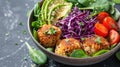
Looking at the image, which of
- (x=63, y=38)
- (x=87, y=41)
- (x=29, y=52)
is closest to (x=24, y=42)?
(x=29, y=52)

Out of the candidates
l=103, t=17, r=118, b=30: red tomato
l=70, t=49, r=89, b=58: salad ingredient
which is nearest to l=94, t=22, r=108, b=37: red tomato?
l=103, t=17, r=118, b=30: red tomato

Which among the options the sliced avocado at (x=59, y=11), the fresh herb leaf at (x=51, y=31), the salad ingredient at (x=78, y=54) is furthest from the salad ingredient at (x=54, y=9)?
the salad ingredient at (x=78, y=54)

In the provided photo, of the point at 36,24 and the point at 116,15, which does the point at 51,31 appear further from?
the point at 116,15

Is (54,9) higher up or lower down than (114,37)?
higher up

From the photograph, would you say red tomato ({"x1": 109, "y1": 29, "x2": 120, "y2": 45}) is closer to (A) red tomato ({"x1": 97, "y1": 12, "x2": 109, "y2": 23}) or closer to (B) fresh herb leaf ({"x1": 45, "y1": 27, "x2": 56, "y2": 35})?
(A) red tomato ({"x1": 97, "y1": 12, "x2": 109, "y2": 23})

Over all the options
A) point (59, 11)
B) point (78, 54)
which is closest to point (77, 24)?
point (59, 11)

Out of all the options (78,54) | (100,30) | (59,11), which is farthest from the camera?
(59,11)
